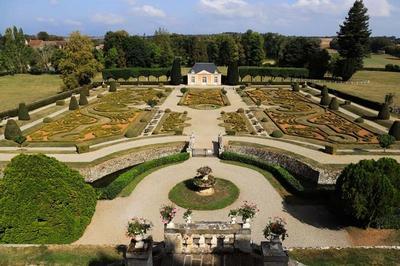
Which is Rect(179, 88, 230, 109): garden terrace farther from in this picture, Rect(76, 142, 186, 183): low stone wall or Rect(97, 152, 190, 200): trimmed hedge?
Rect(97, 152, 190, 200): trimmed hedge

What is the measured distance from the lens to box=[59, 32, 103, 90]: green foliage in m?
65.4

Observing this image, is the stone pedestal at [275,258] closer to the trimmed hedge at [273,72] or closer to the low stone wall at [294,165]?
the low stone wall at [294,165]

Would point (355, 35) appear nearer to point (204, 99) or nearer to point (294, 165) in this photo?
point (204, 99)

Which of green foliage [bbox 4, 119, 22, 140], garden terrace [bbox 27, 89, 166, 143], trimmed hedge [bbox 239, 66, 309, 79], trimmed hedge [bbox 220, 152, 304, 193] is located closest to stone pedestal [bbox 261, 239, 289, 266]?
trimmed hedge [bbox 220, 152, 304, 193]

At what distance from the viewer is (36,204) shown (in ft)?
57.8

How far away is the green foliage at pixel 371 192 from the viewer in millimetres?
17969

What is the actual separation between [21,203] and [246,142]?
20.8 metres

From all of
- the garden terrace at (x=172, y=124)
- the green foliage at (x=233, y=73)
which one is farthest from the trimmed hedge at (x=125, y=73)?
the garden terrace at (x=172, y=124)

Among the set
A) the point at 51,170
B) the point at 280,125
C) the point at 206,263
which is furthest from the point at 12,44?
the point at 206,263

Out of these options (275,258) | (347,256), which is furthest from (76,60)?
(275,258)

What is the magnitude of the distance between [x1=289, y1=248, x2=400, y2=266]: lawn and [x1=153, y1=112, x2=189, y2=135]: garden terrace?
23.6 metres

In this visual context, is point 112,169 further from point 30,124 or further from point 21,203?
point 30,124

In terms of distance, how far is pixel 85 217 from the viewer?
1923cm

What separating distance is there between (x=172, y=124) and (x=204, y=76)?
38469 millimetres
